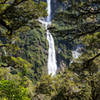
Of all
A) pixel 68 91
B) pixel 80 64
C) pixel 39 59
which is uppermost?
pixel 80 64

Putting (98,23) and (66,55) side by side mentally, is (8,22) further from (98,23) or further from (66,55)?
(66,55)

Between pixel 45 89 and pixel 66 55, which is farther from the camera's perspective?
pixel 66 55

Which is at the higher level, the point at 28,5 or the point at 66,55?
the point at 28,5

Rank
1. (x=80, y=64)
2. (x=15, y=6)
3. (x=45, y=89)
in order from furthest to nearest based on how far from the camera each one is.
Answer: (x=45, y=89) → (x=80, y=64) → (x=15, y=6)

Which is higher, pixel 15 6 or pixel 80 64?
pixel 15 6

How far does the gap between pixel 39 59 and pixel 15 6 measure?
112 meters

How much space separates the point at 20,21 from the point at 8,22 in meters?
0.64

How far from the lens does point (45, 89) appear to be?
55.9 feet

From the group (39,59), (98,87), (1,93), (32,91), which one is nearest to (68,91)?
(98,87)

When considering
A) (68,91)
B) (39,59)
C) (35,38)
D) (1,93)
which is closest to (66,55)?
(39,59)

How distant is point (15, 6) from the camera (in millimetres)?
6379

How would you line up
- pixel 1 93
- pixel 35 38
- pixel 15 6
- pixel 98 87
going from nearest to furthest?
pixel 1 93 < pixel 15 6 < pixel 98 87 < pixel 35 38

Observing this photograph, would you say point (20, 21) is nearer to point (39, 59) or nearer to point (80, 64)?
point (80, 64)

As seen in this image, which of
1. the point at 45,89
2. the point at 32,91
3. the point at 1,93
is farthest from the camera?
the point at 32,91
